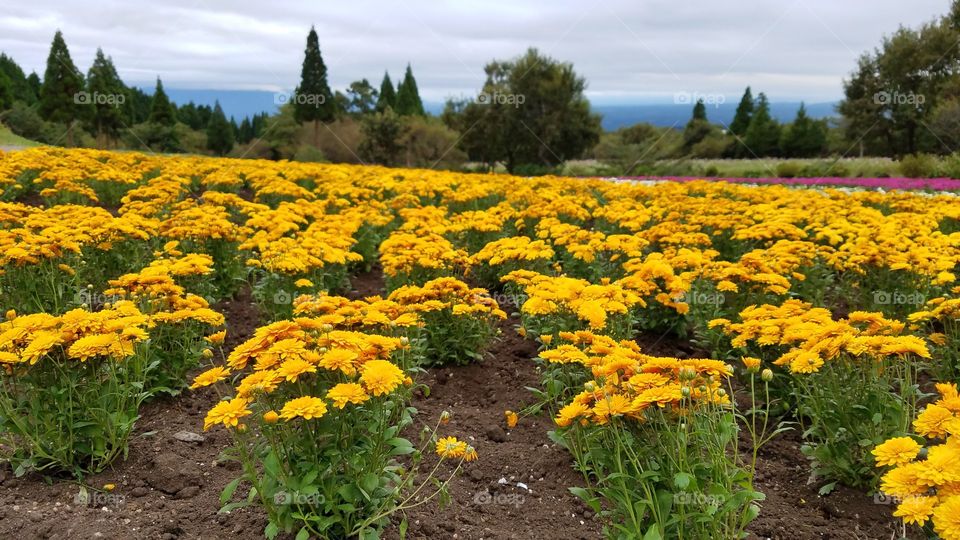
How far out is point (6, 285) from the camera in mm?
5934

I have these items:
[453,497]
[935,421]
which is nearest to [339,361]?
[453,497]

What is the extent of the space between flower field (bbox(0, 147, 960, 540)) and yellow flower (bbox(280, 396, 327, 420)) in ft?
0.04

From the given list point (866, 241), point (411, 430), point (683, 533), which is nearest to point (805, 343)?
point (683, 533)

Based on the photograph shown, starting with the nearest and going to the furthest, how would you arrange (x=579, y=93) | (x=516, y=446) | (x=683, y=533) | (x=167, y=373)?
(x=683, y=533) → (x=516, y=446) → (x=167, y=373) → (x=579, y=93)

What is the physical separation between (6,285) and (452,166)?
4156 cm

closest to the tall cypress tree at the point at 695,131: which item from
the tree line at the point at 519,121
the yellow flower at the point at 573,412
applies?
the tree line at the point at 519,121

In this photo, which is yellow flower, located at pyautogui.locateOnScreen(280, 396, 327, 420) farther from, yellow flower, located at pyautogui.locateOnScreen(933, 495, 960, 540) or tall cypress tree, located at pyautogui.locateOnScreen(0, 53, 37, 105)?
tall cypress tree, located at pyautogui.locateOnScreen(0, 53, 37, 105)

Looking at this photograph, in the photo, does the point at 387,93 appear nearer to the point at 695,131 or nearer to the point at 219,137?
the point at 219,137

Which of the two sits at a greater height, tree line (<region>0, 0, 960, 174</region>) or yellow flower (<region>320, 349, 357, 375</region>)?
tree line (<region>0, 0, 960, 174</region>)

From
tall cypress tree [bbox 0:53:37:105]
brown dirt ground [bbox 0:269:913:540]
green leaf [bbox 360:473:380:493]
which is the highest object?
tall cypress tree [bbox 0:53:37:105]

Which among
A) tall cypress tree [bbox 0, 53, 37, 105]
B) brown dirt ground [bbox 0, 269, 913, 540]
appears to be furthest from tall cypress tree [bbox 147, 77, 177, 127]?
brown dirt ground [bbox 0, 269, 913, 540]

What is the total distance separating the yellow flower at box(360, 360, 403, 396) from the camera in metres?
2.87

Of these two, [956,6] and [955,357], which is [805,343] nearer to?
[955,357]

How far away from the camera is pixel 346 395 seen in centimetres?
279
